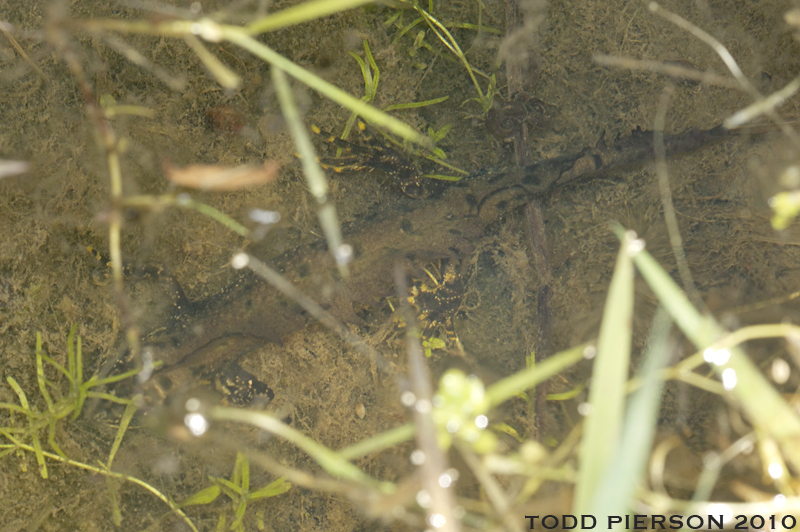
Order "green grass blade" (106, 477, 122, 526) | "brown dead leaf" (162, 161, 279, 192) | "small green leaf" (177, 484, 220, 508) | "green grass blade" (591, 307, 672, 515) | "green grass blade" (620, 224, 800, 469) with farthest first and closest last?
"green grass blade" (106, 477, 122, 526), "small green leaf" (177, 484, 220, 508), "brown dead leaf" (162, 161, 279, 192), "green grass blade" (620, 224, 800, 469), "green grass blade" (591, 307, 672, 515)

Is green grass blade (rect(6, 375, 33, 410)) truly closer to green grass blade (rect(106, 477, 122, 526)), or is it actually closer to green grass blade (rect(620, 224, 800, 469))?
green grass blade (rect(106, 477, 122, 526))

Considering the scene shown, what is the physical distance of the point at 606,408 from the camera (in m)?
2.03

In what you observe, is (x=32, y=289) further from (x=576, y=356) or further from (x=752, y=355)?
(x=752, y=355)

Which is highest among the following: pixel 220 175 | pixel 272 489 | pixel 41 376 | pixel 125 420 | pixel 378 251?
pixel 220 175

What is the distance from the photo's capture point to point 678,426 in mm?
2912

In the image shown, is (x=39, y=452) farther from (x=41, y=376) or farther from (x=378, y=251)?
(x=378, y=251)

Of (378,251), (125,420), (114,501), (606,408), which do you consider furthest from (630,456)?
(114,501)

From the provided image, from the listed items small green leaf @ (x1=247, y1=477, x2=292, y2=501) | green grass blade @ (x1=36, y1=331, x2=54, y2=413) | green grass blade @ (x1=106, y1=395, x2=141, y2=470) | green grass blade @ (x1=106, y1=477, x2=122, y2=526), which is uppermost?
green grass blade @ (x1=36, y1=331, x2=54, y2=413)

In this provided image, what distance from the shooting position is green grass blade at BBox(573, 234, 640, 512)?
1.98 meters

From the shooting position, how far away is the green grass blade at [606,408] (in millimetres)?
1977

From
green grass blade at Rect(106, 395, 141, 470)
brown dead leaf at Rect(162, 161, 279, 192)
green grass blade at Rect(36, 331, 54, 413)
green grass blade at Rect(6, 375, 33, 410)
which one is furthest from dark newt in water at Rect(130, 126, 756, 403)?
green grass blade at Rect(6, 375, 33, 410)

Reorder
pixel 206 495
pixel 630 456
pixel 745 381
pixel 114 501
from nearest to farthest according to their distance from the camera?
pixel 630 456 < pixel 745 381 < pixel 206 495 < pixel 114 501

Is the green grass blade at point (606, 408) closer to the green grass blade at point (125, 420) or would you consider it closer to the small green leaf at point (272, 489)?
the small green leaf at point (272, 489)

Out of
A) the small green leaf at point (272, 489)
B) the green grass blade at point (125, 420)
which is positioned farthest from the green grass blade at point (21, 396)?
the small green leaf at point (272, 489)
